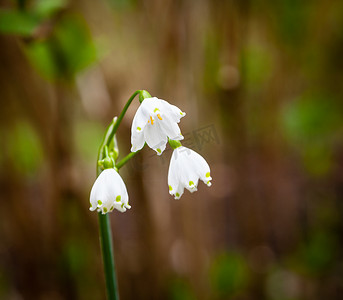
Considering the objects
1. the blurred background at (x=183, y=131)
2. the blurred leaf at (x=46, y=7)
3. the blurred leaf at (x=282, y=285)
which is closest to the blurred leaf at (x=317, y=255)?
the blurred background at (x=183, y=131)

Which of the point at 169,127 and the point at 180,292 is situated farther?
the point at 180,292

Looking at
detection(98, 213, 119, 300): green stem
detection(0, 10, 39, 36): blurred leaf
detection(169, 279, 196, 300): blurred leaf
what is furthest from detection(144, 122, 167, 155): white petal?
detection(169, 279, 196, 300): blurred leaf

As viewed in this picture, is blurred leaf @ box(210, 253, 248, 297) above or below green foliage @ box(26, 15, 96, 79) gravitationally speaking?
below

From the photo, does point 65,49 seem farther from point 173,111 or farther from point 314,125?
point 314,125

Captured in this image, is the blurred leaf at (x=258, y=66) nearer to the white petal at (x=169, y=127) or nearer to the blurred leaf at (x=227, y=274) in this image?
the blurred leaf at (x=227, y=274)

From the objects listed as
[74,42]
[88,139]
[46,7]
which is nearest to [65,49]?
[74,42]

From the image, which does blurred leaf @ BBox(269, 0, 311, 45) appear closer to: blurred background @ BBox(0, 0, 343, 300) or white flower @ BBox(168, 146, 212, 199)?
blurred background @ BBox(0, 0, 343, 300)

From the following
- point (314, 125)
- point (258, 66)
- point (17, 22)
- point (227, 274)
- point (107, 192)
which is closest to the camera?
point (107, 192)
